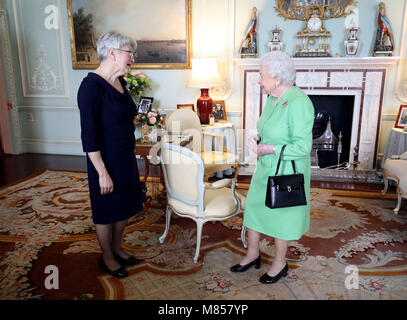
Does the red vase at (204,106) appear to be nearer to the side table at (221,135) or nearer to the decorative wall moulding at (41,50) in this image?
the side table at (221,135)

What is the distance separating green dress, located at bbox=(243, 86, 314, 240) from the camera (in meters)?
1.87

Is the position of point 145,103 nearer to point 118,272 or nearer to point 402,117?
point 118,272

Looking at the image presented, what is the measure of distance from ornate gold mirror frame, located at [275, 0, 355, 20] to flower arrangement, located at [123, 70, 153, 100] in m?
2.07

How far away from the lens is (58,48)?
5.63m

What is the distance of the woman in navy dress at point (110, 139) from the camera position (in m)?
1.95

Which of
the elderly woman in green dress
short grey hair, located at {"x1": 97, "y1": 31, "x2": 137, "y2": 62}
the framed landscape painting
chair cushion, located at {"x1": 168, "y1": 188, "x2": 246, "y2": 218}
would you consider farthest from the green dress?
the framed landscape painting

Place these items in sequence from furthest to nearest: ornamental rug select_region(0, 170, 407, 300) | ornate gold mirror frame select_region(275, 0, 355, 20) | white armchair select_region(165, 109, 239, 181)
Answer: ornate gold mirror frame select_region(275, 0, 355, 20), white armchair select_region(165, 109, 239, 181), ornamental rug select_region(0, 170, 407, 300)

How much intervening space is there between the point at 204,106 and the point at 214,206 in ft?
7.80

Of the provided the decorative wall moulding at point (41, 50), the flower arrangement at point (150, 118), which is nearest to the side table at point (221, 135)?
the flower arrangement at point (150, 118)

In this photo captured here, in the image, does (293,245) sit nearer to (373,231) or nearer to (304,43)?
(373,231)

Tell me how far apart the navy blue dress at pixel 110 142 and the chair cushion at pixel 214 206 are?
33 centimetres

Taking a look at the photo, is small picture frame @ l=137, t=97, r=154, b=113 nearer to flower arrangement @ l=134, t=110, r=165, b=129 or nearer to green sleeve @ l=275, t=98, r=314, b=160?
flower arrangement @ l=134, t=110, r=165, b=129

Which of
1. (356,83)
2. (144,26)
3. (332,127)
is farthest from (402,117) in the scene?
(144,26)
